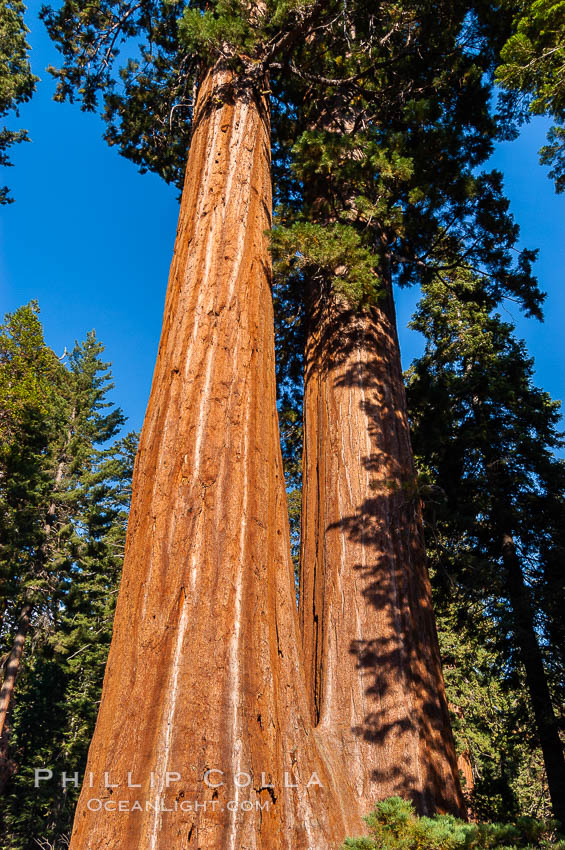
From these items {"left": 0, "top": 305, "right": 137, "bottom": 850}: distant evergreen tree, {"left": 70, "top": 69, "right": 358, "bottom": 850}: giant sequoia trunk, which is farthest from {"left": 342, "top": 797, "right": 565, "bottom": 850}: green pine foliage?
{"left": 0, "top": 305, "right": 137, "bottom": 850}: distant evergreen tree

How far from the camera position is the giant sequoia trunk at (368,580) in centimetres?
276

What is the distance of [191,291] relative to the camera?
3184mm

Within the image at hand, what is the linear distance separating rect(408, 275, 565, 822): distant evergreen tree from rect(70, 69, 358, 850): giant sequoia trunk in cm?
499

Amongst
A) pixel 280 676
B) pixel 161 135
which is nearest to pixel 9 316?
pixel 161 135

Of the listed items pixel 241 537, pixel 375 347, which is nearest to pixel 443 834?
pixel 241 537

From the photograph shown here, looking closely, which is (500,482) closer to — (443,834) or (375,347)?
(375,347)

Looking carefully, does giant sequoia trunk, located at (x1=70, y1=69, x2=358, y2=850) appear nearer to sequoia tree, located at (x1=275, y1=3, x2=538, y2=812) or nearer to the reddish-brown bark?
sequoia tree, located at (x1=275, y1=3, x2=538, y2=812)

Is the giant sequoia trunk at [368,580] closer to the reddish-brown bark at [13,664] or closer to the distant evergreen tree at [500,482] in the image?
the distant evergreen tree at [500,482]

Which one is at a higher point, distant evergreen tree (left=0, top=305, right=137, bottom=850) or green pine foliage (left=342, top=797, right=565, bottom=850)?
distant evergreen tree (left=0, top=305, right=137, bottom=850)

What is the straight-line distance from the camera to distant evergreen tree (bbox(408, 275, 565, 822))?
810cm

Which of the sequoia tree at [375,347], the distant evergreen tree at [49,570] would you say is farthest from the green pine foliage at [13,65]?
the sequoia tree at [375,347]

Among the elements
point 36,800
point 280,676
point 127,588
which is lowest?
point 36,800

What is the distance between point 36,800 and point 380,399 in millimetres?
23321

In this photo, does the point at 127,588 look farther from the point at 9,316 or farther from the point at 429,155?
the point at 9,316
